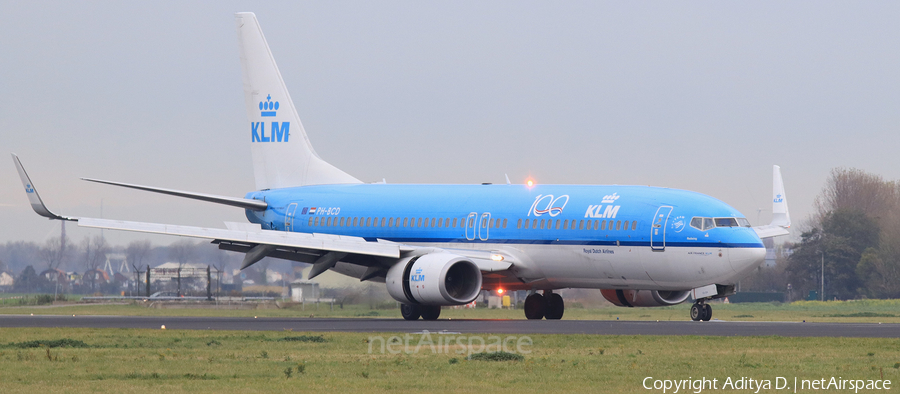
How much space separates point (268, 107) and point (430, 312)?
13403mm

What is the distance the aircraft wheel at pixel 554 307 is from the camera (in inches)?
1534

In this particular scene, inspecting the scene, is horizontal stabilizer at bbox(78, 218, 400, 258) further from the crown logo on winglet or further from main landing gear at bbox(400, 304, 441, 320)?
the crown logo on winglet

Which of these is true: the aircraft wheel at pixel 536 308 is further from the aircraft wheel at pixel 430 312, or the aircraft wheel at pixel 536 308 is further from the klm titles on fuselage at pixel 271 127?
the klm titles on fuselage at pixel 271 127

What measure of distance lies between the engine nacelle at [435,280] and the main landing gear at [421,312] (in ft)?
3.90

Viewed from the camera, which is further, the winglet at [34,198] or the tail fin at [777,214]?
the tail fin at [777,214]

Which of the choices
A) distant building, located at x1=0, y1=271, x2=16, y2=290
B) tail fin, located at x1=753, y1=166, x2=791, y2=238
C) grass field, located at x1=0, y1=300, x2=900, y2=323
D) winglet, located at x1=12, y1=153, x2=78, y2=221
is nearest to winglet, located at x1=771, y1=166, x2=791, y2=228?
tail fin, located at x1=753, y1=166, x2=791, y2=238

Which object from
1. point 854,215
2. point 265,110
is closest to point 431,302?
point 265,110

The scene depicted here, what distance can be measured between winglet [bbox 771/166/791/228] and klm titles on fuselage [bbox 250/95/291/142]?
17.9m

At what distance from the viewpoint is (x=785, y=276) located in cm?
8850

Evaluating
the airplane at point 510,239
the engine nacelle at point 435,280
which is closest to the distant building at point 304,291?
the airplane at point 510,239

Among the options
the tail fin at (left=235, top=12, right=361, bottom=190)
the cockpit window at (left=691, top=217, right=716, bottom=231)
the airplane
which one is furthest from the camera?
the tail fin at (left=235, top=12, right=361, bottom=190)

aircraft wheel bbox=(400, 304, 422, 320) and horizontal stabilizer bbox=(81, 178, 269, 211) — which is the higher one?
horizontal stabilizer bbox=(81, 178, 269, 211)

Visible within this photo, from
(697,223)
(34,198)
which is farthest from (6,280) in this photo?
(697,223)

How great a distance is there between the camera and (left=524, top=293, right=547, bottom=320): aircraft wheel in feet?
128
